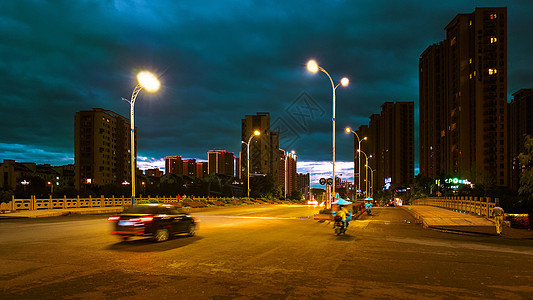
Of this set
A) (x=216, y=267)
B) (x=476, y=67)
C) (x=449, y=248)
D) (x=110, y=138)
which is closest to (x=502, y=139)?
(x=476, y=67)

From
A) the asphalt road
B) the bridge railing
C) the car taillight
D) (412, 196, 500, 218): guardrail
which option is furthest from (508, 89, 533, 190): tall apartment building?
the car taillight

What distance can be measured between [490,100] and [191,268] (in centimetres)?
12399

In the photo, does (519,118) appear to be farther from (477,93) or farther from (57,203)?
(57,203)

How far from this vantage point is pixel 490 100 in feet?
369

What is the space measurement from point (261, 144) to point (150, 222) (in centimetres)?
14160

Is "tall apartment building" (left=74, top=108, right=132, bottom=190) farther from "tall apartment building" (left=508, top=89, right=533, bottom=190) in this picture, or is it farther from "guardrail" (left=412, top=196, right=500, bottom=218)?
"tall apartment building" (left=508, top=89, right=533, bottom=190)

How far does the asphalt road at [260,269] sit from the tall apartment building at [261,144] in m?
125

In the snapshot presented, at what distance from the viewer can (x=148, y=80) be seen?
26.3m

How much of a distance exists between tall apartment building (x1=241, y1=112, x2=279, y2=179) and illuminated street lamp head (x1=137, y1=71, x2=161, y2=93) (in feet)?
361

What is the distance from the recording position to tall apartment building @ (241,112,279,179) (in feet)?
461

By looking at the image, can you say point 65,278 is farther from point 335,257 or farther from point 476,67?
point 476,67

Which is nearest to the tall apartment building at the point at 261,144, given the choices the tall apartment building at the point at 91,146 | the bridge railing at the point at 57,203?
the tall apartment building at the point at 91,146

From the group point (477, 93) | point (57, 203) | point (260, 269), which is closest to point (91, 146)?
point (57, 203)

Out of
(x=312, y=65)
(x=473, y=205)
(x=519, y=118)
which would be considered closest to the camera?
(x=312, y=65)
